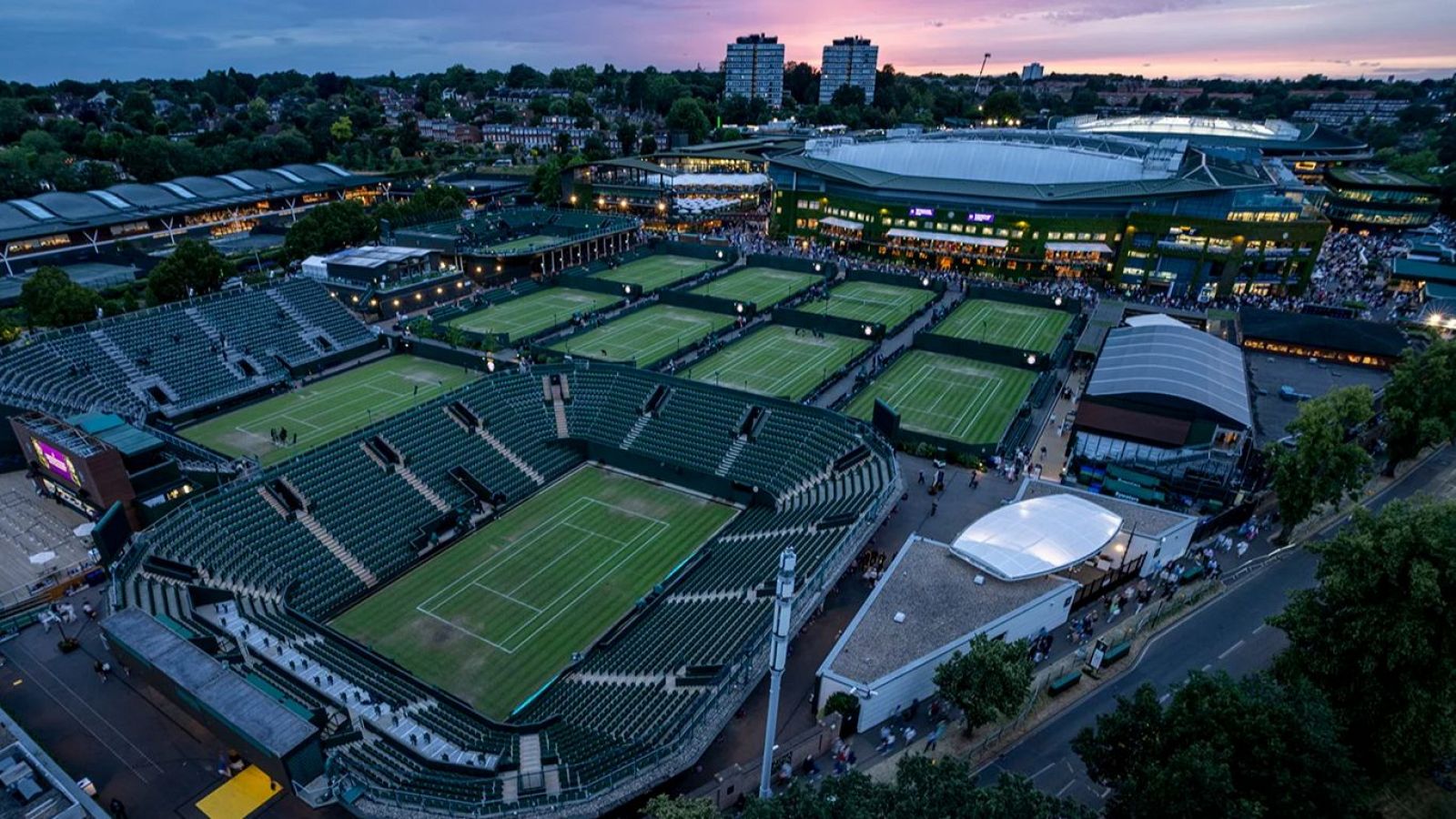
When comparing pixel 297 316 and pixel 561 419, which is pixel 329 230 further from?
pixel 561 419

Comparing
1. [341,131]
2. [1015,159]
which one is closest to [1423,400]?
[1015,159]

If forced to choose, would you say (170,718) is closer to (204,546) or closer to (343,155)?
(204,546)

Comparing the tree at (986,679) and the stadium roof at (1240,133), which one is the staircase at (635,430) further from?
the stadium roof at (1240,133)

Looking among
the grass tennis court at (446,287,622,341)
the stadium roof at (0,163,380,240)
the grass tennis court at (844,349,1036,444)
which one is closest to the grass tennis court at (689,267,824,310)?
the grass tennis court at (446,287,622,341)

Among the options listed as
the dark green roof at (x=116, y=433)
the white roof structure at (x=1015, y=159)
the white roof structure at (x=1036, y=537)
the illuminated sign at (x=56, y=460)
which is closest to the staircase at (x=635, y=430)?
the white roof structure at (x=1036, y=537)

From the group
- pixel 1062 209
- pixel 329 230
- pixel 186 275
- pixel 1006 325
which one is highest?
pixel 1062 209

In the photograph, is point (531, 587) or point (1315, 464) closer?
point (1315, 464)

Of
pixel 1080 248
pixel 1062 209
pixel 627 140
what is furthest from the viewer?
pixel 627 140
